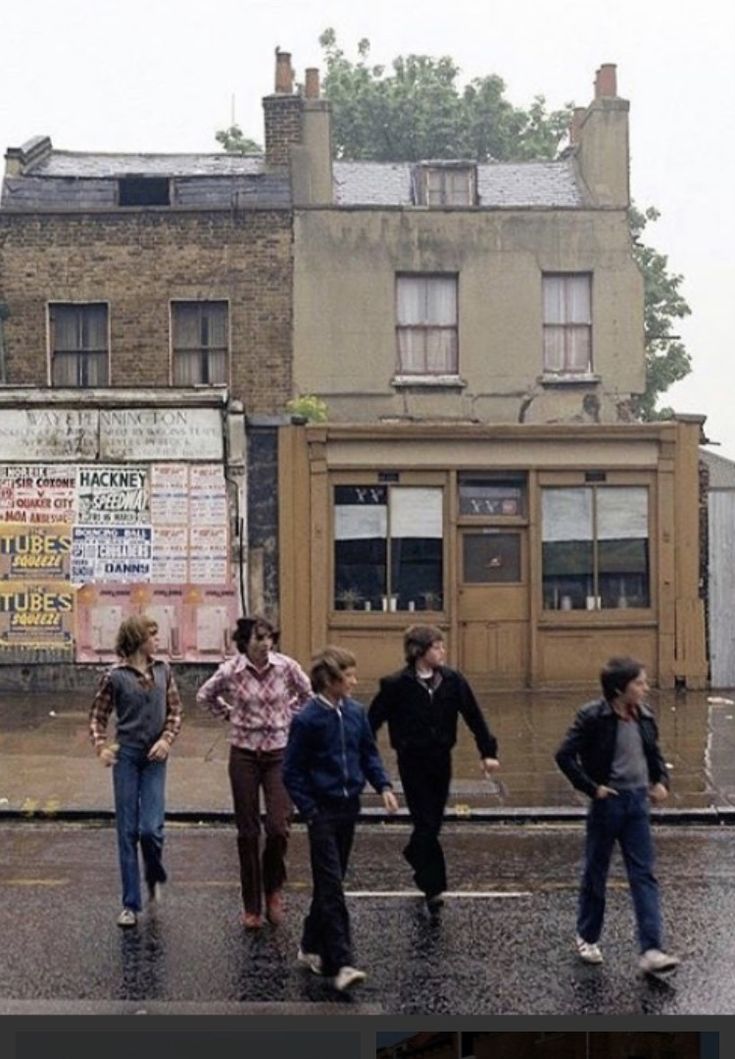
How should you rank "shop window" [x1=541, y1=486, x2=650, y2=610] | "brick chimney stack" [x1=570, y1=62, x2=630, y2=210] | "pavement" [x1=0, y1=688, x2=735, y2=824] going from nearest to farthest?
"pavement" [x1=0, y1=688, x2=735, y2=824] → "shop window" [x1=541, y1=486, x2=650, y2=610] → "brick chimney stack" [x1=570, y1=62, x2=630, y2=210]

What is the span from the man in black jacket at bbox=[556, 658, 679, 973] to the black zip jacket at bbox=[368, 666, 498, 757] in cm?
113

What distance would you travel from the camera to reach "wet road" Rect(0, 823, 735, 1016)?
7.21 metres

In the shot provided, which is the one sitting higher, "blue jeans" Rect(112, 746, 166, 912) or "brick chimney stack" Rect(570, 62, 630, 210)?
"brick chimney stack" Rect(570, 62, 630, 210)

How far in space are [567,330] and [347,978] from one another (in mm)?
18402

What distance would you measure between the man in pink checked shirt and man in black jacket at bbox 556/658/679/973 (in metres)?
1.84

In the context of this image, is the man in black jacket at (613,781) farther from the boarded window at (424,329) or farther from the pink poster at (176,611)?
the boarded window at (424,329)

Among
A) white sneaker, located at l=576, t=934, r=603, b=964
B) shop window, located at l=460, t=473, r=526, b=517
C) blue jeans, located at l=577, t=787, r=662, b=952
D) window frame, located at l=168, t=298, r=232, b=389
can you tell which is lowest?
white sneaker, located at l=576, t=934, r=603, b=964

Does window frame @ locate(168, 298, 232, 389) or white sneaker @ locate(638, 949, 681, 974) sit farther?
window frame @ locate(168, 298, 232, 389)

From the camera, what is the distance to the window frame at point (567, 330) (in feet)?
80.1

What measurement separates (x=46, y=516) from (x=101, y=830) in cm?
898

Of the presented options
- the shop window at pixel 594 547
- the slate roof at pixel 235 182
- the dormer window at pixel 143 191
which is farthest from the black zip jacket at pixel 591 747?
the dormer window at pixel 143 191

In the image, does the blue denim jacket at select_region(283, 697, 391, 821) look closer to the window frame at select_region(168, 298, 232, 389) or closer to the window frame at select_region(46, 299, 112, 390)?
the window frame at select_region(168, 298, 232, 389)

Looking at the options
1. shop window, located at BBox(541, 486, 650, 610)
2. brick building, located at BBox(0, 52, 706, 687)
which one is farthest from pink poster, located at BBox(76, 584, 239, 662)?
shop window, located at BBox(541, 486, 650, 610)

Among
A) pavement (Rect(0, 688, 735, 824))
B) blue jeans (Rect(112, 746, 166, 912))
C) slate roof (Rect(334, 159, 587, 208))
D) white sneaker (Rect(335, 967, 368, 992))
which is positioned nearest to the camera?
white sneaker (Rect(335, 967, 368, 992))
